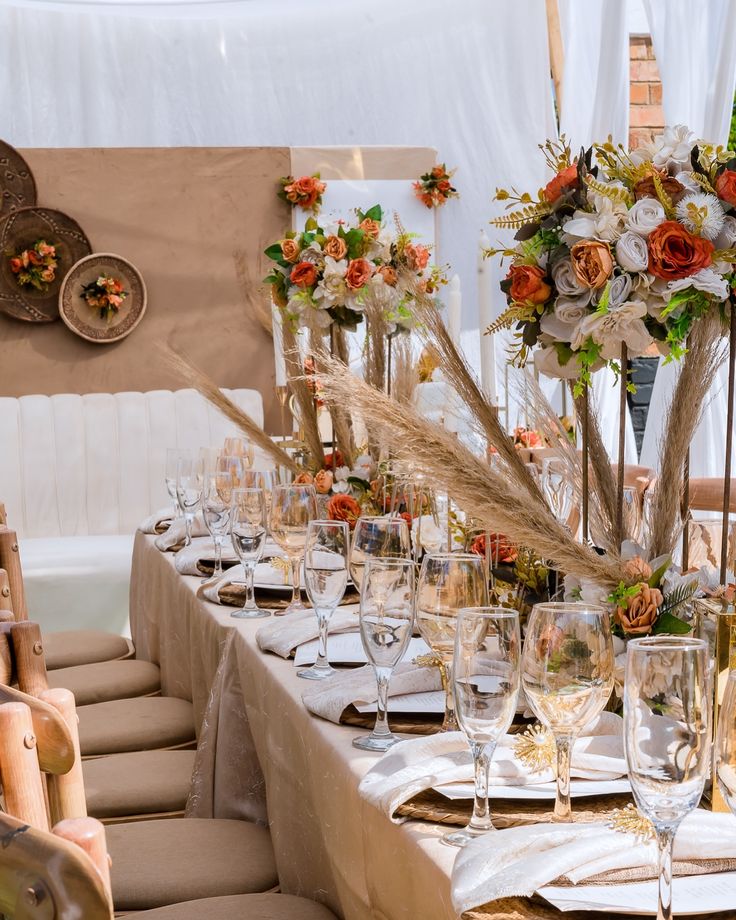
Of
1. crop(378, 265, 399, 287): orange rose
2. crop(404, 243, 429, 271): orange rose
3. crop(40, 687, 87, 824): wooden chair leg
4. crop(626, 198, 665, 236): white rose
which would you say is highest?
crop(404, 243, 429, 271): orange rose

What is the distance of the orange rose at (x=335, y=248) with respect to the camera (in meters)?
2.62

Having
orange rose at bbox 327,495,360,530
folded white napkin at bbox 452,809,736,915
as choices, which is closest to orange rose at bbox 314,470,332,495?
orange rose at bbox 327,495,360,530

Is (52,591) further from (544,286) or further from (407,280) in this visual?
(544,286)

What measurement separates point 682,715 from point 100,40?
21.0 feet

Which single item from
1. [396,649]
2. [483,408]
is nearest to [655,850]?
[396,649]

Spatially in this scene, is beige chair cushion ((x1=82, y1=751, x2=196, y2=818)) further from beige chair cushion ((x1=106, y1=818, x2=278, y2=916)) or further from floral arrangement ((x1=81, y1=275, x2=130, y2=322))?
floral arrangement ((x1=81, y1=275, x2=130, y2=322))

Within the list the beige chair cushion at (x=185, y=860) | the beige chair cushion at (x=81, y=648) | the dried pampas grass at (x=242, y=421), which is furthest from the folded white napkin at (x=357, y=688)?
the beige chair cushion at (x=81, y=648)

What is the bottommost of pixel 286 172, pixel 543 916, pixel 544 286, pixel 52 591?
pixel 52 591

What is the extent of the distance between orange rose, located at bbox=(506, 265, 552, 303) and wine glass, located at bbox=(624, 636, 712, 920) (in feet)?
2.05

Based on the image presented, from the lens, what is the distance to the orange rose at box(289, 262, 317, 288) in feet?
8.60

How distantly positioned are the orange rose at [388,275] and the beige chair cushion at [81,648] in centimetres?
124

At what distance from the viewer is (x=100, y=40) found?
6.46 metres

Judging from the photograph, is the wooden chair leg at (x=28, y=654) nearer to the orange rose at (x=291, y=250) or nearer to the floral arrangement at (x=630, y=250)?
the floral arrangement at (x=630, y=250)

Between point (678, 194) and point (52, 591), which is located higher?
point (678, 194)
